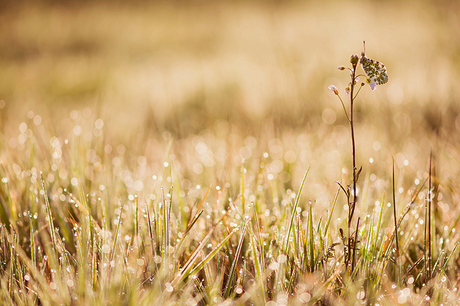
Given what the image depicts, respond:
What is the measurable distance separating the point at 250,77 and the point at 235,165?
1.82 m

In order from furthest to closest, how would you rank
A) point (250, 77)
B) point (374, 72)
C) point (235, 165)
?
point (250, 77) < point (235, 165) < point (374, 72)

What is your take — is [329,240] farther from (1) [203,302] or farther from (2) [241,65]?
(2) [241,65]

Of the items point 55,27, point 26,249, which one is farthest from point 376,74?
point 55,27

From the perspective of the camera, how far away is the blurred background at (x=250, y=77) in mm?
Result: 1905

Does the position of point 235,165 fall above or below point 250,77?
below

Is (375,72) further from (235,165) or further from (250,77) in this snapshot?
(250,77)

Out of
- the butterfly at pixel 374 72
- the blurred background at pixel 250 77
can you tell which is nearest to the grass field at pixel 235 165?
the blurred background at pixel 250 77

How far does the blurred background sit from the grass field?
2 centimetres

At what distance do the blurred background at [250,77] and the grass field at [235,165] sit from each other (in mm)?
20

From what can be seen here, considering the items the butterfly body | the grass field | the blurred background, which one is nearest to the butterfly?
the butterfly body

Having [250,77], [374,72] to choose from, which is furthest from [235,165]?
[250,77]

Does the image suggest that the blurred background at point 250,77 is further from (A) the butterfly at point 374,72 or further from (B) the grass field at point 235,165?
(A) the butterfly at point 374,72

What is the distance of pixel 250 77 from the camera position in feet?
10.7

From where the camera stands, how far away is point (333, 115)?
7.61 ft
